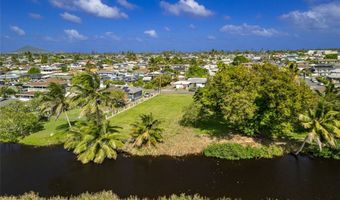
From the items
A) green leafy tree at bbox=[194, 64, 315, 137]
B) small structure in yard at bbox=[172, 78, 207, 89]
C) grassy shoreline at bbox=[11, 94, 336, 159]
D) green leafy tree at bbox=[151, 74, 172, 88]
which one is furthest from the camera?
green leafy tree at bbox=[151, 74, 172, 88]

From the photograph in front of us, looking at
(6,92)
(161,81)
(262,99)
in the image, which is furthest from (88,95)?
(161,81)

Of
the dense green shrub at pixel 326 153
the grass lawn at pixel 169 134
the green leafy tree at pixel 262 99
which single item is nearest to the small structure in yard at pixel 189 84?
the grass lawn at pixel 169 134

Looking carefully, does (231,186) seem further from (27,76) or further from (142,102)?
(27,76)

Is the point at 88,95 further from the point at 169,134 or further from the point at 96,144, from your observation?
the point at 169,134

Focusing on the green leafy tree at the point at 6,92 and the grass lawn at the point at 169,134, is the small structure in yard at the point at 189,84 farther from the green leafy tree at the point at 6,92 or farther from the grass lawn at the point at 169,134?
the green leafy tree at the point at 6,92

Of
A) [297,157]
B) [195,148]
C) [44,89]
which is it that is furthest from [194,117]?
[44,89]

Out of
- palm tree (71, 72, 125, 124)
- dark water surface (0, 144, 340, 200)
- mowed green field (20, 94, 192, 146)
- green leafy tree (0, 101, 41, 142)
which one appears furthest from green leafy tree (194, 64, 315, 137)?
green leafy tree (0, 101, 41, 142)

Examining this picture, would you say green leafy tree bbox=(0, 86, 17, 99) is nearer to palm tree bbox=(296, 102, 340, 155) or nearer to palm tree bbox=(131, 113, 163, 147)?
palm tree bbox=(131, 113, 163, 147)
